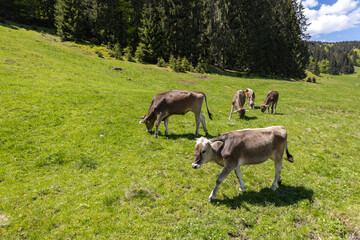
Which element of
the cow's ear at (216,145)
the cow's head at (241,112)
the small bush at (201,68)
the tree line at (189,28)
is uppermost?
the tree line at (189,28)

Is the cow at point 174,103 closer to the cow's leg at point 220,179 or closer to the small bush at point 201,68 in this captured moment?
the cow's leg at point 220,179

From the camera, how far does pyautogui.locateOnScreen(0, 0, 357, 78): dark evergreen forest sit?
5106 centimetres

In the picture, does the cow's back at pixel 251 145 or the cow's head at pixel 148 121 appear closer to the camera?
the cow's back at pixel 251 145

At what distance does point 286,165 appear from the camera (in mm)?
9930

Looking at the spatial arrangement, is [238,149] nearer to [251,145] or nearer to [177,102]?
[251,145]

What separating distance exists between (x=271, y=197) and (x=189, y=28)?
178 feet

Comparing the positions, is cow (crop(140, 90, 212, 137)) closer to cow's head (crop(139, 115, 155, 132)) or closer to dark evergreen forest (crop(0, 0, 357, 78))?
cow's head (crop(139, 115, 155, 132))

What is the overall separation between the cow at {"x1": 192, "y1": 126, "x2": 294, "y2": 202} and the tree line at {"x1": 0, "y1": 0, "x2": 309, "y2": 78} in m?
44.3

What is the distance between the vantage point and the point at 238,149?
7004 mm

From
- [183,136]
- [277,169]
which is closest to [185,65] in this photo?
[183,136]

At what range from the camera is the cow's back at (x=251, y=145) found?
700 centimetres

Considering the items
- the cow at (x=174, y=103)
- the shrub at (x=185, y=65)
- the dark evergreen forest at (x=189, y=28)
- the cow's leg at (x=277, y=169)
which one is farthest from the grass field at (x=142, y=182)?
the dark evergreen forest at (x=189, y=28)

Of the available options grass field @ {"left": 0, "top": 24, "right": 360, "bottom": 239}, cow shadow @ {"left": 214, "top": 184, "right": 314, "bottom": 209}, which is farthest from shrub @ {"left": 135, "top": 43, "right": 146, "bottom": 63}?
cow shadow @ {"left": 214, "top": 184, "right": 314, "bottom": 209}

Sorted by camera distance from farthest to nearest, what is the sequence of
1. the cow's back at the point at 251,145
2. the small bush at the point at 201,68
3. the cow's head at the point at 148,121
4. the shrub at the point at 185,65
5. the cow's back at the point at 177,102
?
the small bush at the point at 201,68, the shrub at the point at 185,65, the cow's head at the point at 148,121, the cow's back at the point at 177,102, the cow's back at the point at 251,145
